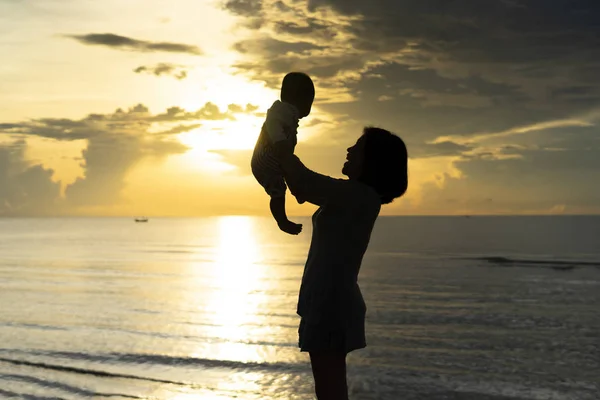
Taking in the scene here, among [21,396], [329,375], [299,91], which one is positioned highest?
[299,91]

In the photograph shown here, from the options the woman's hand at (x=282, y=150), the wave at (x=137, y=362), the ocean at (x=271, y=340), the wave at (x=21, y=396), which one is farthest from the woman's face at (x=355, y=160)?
the wave at (x=137, y=362)

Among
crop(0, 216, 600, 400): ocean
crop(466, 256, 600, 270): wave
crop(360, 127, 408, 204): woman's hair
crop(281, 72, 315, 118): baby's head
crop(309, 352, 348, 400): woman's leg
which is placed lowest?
crop(466, 256, 600, 270): wave

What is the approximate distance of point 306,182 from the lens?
9.53ft

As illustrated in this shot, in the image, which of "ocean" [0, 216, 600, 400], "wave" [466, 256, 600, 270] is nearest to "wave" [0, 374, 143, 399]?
"ocean" [0, 216, 600, 400]

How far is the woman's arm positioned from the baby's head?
0.27m

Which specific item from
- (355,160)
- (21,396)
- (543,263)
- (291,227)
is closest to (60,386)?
(21,396)

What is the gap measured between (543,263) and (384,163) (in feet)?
214

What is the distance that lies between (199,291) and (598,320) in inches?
983

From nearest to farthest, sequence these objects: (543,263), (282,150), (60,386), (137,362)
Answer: (282,150), (60,386), (137,362), (543,263)

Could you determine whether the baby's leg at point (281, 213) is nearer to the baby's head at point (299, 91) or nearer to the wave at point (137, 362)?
the baby's head at point (299, 91)

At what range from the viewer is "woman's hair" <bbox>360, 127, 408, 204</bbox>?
307 centimetres

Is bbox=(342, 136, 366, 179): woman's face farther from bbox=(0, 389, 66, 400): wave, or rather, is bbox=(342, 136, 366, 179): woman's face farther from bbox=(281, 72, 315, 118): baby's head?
bbox=(0, 389, 66, 400): wave

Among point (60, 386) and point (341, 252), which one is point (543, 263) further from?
point (341, 252)

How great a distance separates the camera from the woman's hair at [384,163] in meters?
3.07
